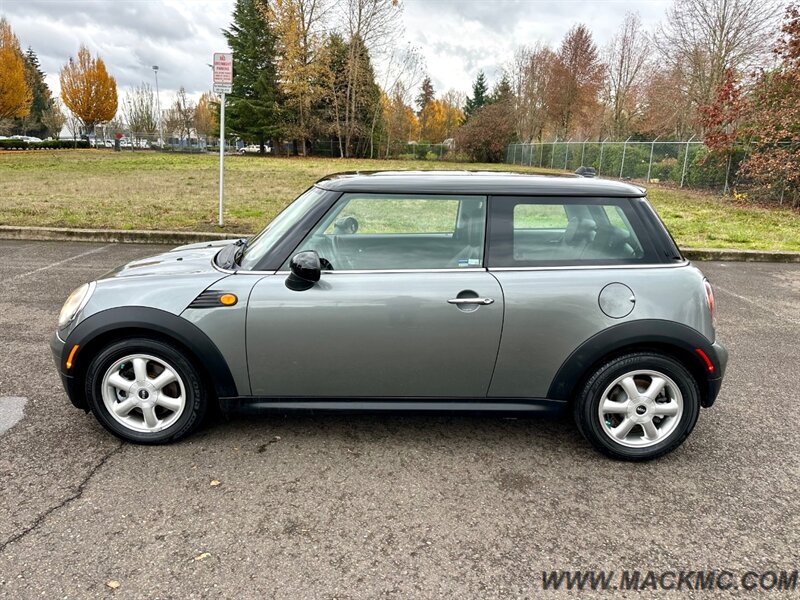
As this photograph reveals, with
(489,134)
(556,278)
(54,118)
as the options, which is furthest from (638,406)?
(54,118)

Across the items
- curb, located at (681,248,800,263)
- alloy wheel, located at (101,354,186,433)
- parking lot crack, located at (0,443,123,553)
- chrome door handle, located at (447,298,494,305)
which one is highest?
chrome door handle, located at (447,298,494,305)

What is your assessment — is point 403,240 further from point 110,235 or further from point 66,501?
point 110,235

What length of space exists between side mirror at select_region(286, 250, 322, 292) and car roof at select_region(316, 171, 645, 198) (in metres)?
0.46

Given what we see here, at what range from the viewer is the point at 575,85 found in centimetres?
4275

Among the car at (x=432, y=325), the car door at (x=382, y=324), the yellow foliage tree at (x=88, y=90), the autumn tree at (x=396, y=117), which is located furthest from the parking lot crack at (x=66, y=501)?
the yellow foliage tree at (x=88, y=90)

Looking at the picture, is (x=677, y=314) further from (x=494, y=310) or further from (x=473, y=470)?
(x=473, y=470)

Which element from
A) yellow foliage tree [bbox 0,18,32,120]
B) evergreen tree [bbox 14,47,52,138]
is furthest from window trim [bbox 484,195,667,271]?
evergreen tree [bbox 14,47,52,138]

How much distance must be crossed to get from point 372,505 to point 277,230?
1.61 metres

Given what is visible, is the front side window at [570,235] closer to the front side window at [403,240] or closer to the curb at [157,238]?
the front side window at [403,240]

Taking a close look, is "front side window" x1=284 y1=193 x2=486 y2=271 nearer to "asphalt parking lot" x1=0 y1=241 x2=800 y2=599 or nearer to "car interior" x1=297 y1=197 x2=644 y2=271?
"car interior" x1=297 y1=197 x2=644 y2=271

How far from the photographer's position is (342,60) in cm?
4172

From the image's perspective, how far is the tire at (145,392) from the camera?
9.68 ft

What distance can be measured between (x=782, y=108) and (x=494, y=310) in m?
16.5

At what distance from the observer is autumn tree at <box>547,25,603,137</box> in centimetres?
4269
